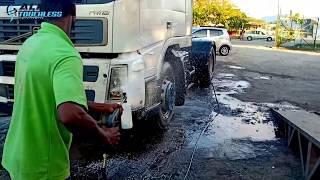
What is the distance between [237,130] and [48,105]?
5265 mm

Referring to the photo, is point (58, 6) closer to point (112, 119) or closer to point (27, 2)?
point (112, 119)

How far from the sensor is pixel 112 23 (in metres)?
5.04

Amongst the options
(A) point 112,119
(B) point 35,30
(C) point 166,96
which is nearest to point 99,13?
(B) point 35,30

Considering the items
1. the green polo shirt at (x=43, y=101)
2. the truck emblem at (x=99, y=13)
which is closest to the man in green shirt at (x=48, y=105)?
the green polo shirt at (x=43, y=101)

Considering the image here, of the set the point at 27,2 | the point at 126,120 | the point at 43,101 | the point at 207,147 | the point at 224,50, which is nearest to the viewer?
the point at 43,101

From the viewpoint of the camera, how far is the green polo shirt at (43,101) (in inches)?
81.7

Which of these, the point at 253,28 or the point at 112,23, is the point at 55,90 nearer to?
the point at 112,23

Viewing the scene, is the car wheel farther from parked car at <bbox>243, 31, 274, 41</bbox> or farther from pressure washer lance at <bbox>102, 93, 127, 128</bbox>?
parked car at <bbox>243, 31, 274, 41</bbox>

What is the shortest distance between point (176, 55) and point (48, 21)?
4755mm

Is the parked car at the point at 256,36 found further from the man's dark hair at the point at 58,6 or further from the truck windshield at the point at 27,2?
the man's dark hair at the point at 58,6

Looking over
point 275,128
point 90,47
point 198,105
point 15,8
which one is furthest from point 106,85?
point 198,105

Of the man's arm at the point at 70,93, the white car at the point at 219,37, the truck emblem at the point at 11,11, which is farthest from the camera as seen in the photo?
the white car at the point at 219,37

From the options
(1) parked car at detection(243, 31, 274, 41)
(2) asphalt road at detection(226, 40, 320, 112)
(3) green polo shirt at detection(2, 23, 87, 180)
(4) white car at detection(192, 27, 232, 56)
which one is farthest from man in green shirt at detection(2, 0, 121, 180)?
(1) parked car at detection(243, 31, 274, 41)

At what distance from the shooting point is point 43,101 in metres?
2.19
